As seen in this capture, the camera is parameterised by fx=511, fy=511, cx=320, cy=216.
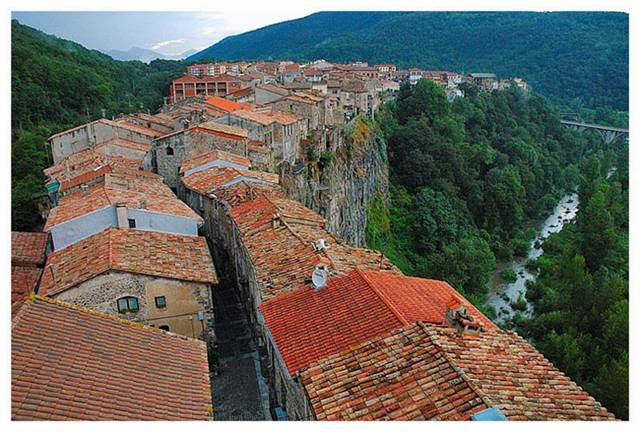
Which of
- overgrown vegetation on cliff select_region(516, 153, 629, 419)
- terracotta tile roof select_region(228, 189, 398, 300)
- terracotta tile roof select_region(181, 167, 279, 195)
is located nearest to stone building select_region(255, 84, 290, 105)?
terracotta tile roof select_region(181, 167, 279, 195)

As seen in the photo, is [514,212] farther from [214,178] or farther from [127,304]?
[127,304]

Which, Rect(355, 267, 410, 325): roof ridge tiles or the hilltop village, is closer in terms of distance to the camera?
the hilltop village

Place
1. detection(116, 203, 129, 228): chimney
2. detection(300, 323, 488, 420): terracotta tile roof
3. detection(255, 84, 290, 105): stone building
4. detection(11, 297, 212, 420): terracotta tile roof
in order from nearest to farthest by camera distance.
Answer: detection(11, 297, 212, 420): terracotta tile roof < detection(300, 323, 488, 420): terracotta tile roof < detection(116, 203, 129, 228): chimney < detection(255, 84, 290, 105): stone building

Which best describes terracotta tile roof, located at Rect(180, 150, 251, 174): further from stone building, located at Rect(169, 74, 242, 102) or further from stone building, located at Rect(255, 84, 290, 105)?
stone building, located at Rect(169, 74, 242, 102)

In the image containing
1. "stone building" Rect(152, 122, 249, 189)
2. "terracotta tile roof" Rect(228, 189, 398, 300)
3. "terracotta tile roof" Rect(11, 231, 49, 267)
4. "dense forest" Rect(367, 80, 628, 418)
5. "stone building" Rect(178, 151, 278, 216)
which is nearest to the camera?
"terracotta tile roof" Rect(228, 189, 398, 300)

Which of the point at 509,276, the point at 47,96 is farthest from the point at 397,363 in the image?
the point at 47,96

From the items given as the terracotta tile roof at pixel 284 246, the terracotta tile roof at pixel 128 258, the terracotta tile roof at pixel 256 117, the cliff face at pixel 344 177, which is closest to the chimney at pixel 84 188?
the terracotta tile roof at pixel 128 258

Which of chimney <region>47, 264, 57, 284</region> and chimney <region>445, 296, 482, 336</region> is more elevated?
chimney <region>445, 296, 482, 336</region>
